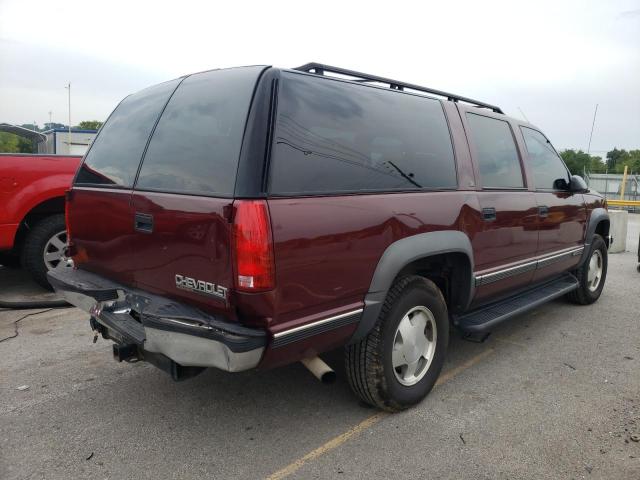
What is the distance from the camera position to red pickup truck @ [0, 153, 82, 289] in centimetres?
505

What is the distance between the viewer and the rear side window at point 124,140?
2881mm

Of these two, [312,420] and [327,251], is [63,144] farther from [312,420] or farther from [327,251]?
[327,251]

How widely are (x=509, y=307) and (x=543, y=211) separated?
2.97 ft

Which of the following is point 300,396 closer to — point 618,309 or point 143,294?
point 143,294

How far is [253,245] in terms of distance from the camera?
213 cm

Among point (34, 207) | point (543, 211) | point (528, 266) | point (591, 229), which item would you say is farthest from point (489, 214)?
point (34, 207)

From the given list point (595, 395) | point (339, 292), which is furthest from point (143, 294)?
point (595, 395)

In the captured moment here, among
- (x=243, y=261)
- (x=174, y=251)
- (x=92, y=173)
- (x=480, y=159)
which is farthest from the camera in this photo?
(x=480, y=159)

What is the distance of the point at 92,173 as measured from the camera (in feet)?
10.4

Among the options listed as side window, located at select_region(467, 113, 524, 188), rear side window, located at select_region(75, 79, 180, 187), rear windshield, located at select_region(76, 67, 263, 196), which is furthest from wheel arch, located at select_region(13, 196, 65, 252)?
side window, located at select_region(467, 113, 524, 188)

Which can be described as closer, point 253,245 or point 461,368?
point 253,245

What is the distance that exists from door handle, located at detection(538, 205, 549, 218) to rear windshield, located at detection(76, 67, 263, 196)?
2.76m

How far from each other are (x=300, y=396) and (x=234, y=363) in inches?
47.2

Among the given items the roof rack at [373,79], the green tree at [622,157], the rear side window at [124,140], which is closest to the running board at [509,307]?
the roof rack at [373,79]
